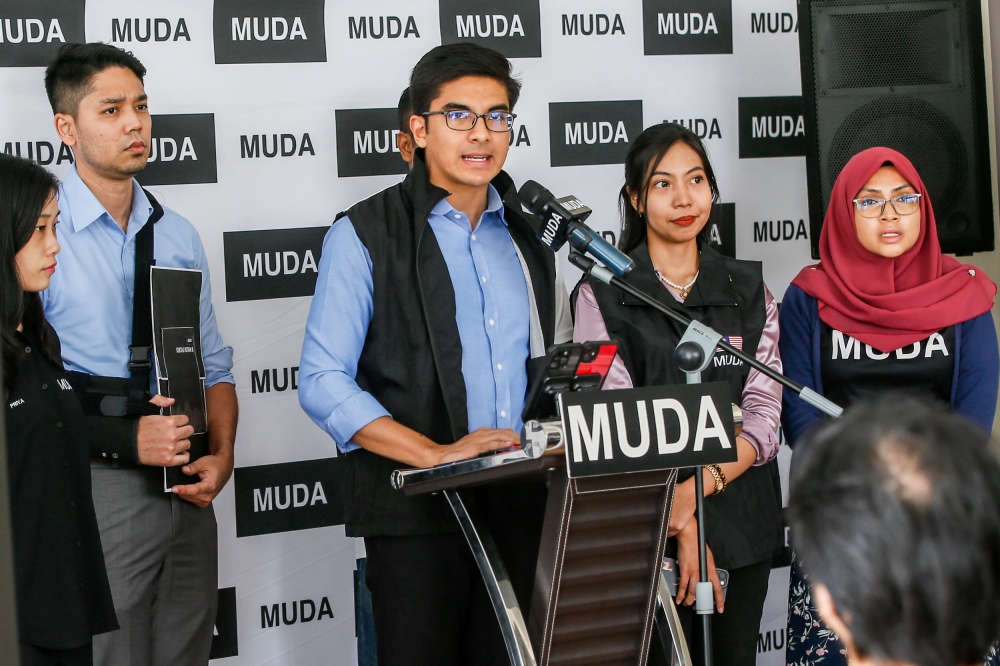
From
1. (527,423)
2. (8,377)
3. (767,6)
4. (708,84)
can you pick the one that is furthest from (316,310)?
(767,6)

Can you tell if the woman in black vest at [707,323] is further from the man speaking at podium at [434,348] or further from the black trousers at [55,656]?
the black trousers at [55,656]

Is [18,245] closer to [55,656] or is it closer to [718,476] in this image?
[55,656]

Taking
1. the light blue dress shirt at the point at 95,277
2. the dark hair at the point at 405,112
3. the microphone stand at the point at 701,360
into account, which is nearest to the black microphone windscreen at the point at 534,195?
the microphone stand at the point at 701,360

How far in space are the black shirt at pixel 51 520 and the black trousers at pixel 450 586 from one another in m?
0.51

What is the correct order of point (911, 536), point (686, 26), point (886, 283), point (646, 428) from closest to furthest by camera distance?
1. point (911, 536)
2. point (646, 428)
3. point (886, 283)
4. point (686, 26)

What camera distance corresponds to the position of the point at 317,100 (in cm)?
299

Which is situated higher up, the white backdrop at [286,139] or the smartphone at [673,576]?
the white backdrop at [286,139]

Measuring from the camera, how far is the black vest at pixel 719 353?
224 cm

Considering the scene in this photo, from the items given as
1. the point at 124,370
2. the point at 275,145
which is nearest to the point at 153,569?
the point at 124,370

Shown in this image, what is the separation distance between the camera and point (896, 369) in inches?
95.7

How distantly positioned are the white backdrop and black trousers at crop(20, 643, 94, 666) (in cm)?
105

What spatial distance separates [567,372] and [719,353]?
83cm

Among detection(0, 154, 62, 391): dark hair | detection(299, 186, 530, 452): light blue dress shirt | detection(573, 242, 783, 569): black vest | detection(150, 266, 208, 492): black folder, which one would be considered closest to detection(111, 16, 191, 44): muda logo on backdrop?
detection(150, 266, 208, 492): black folder

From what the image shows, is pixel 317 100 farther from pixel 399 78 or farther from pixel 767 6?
pixel 767 6
